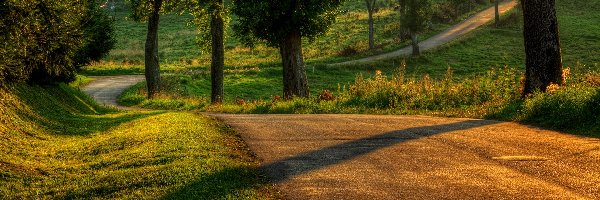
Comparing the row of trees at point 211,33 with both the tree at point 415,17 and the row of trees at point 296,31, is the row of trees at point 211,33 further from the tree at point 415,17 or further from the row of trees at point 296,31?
the tree at point 415,17

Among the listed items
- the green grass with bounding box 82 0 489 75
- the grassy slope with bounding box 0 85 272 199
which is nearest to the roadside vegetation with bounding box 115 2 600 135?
the green grass with bounding box 82 0 489 75

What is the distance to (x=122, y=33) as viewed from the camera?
91062 mm

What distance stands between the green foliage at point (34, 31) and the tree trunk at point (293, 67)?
967 centimetres

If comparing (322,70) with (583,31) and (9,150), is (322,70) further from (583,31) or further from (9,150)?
(9,150)

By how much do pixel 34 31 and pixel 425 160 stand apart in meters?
9.30

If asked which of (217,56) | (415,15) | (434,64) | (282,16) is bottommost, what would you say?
(434,64)

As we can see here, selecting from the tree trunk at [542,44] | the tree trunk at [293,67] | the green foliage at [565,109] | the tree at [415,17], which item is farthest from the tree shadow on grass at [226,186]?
the tree at [415,17]

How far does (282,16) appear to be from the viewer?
25734 millimetres

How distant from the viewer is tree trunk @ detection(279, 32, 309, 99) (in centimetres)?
2623

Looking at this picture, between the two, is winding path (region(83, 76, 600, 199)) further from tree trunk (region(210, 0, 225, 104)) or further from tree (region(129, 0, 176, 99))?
tree (region(129, 0, 176, 99))

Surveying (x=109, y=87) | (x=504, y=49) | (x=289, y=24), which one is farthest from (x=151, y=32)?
(x=504, y=49)

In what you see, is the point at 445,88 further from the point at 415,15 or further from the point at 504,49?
the point at 504,49

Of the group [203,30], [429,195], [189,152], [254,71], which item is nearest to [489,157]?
[429,195]

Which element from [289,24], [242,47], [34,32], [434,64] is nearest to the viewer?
[34,32]
